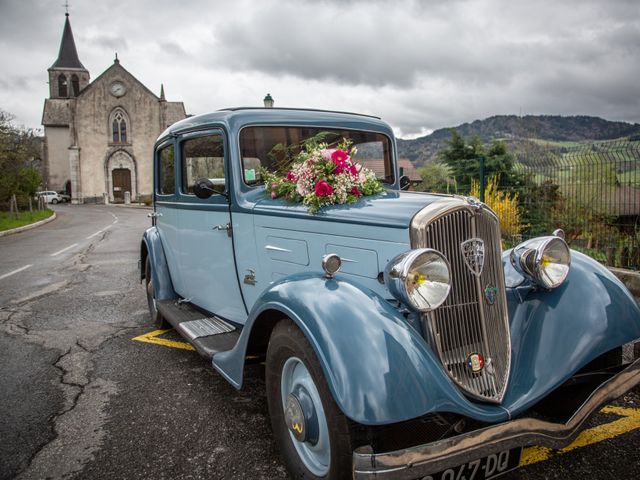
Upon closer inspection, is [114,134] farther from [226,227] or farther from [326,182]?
[326,182]

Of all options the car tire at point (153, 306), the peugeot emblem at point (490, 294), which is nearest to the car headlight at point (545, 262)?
the peugeot emblem at point (490, 294)

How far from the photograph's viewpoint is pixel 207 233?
382 centimetres

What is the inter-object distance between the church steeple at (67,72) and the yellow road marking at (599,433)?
→ 55996mm

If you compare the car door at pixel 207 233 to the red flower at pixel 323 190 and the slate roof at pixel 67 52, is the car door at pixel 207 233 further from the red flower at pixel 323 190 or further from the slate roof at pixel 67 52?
the slate roof at pixel 67 52

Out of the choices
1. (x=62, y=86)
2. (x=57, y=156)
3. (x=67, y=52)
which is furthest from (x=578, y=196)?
(x=67, y=52)

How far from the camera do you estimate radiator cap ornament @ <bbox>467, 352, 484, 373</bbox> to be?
2256mm

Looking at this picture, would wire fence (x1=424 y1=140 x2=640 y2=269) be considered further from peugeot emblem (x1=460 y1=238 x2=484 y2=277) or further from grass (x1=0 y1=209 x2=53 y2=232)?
grass (x1=0 y1=209 x2=53 y2=232)

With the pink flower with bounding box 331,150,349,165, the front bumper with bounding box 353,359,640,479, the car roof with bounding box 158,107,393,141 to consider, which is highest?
the car roof with bounding box 158,107,393,141

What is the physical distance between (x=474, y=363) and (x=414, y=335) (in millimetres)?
433

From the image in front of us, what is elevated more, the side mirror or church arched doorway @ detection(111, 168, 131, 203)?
church arched doorway @ detection(111, 168, 131, 203)

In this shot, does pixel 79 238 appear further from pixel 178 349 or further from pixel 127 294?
pixel 178 349

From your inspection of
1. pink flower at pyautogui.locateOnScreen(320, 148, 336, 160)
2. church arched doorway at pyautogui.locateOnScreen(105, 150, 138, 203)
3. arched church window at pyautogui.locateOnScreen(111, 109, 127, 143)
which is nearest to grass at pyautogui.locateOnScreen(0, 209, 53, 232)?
pink flower at pyautogui.locateOnScreen(320, 148, 336, 160)

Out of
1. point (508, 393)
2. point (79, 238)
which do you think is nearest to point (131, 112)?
point (79, 238)

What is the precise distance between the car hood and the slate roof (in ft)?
184
